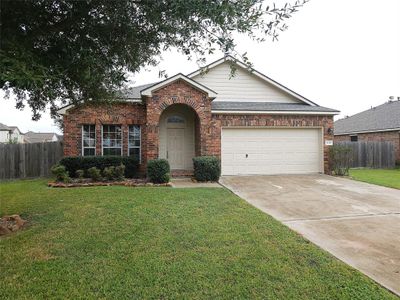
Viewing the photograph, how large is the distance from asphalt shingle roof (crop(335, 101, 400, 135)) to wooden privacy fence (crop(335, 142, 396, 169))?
1850 millimetres

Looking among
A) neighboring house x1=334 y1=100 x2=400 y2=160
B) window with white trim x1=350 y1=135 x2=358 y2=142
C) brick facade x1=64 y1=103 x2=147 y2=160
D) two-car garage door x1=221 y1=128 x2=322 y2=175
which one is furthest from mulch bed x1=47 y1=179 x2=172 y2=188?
window with white trim x1=350 y1=135 x2=358 y2=142

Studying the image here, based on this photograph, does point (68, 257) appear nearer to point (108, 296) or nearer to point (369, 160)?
point (108, 296)

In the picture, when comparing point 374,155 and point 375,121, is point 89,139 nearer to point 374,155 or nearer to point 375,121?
point 374,155

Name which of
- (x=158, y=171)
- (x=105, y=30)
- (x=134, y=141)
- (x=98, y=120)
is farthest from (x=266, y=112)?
(x=105, y=30)

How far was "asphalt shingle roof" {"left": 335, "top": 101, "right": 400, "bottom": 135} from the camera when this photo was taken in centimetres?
2193

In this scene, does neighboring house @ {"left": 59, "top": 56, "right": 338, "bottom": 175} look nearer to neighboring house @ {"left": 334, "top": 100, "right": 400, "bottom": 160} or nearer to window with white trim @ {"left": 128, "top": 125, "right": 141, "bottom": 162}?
window with white trim @ {"left": 128, "top": 125, "right": 141, "bottom": 162}

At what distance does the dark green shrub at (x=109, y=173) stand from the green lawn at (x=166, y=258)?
15.4 feet

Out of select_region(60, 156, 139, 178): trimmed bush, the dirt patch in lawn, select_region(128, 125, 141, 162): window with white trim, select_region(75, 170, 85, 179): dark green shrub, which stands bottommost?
the dirt patch in lawn

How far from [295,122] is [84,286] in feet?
41.3

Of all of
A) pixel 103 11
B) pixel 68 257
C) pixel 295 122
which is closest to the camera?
pixel 68 257

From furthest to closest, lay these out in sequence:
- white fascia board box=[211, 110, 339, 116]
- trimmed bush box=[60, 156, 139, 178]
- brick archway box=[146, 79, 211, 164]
Result: white fascia board box=[211, 110, 339, 116] → trimmed bush box=[60, 156, 139, 178] → brick archway box=[146, 79, 211, 164]

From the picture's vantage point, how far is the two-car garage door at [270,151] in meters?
13.9

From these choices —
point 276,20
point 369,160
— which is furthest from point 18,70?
point 369,160

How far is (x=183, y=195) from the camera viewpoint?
8.94m
